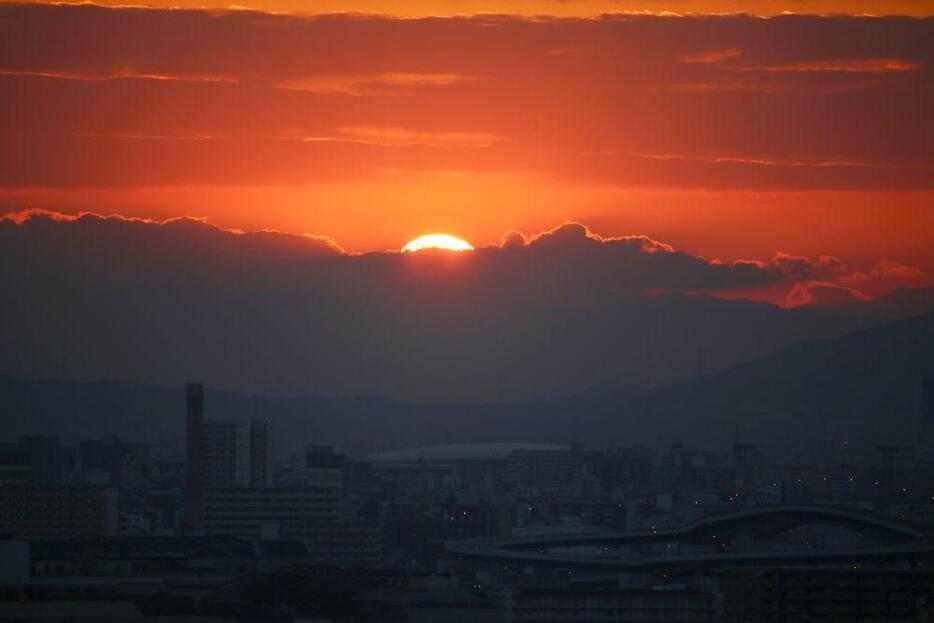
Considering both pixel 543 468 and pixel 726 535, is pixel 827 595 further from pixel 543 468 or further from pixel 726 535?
pixel 543 468

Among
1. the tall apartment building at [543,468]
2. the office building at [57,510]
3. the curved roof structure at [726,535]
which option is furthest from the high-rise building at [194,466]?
the tall apartment building at [543,468]

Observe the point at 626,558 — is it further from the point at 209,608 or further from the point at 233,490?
the point at 209,608

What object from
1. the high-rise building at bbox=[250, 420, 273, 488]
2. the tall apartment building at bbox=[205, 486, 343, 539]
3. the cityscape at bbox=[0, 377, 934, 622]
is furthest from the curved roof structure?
the high-rise building at bbox=[250, 420, 273, 488]

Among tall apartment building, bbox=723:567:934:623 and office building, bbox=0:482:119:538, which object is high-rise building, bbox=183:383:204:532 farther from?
tall apartment building, bbox=723:567:934:623

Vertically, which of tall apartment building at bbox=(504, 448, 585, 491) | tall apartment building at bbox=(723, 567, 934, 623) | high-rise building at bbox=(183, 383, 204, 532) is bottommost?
tall apartment building at bbox=(723, 567, 934, 623)

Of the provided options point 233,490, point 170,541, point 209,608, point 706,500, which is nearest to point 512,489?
point 706,500

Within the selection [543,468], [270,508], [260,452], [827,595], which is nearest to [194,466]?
[270,508]
